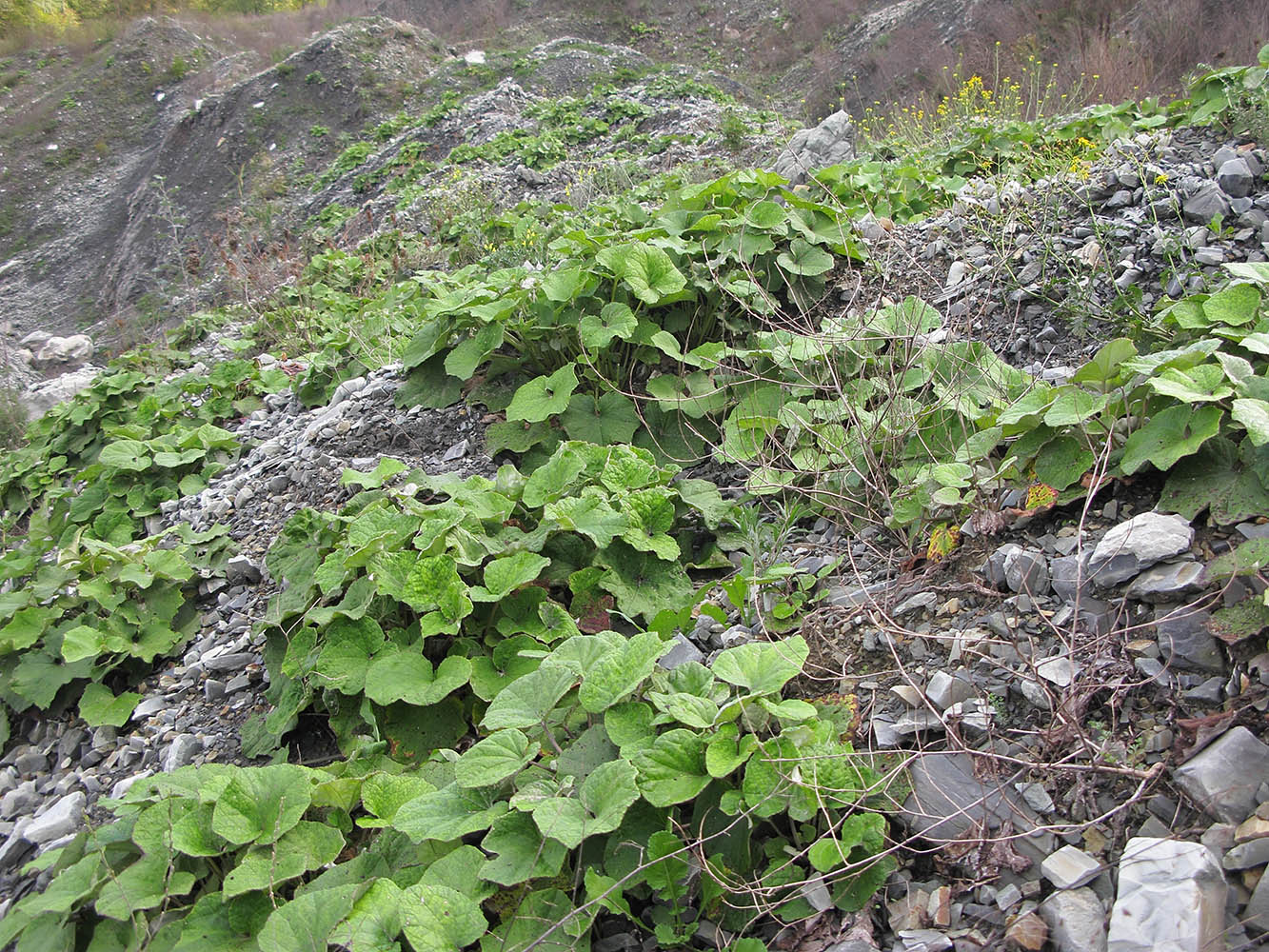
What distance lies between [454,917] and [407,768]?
0.66m

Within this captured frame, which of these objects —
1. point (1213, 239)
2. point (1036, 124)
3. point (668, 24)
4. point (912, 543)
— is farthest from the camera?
point (668, 24)

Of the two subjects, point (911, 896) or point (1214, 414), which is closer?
point (911, 896)

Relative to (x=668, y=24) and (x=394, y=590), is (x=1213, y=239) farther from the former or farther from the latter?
(x=668, y=24)

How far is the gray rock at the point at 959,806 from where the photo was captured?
151 centimetres

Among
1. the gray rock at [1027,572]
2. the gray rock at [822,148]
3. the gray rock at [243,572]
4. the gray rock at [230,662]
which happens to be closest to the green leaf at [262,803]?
the gray rock at [230,662]

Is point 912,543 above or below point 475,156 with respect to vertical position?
below

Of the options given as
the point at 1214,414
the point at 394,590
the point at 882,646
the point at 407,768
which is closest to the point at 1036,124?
the point at 1214,414

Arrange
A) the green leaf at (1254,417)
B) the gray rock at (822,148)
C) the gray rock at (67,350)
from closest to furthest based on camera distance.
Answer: the green leaf at (1254,417)
the gray rock at (822,148)
the gray rock at (67,350)

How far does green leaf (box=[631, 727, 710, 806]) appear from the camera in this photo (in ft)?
5.26

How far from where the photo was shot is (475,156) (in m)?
10.4

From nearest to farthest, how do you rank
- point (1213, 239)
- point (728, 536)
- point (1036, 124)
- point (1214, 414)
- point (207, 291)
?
point (1214, 414) < point (728, 536) < point (1213, 239) < point (1036, 124) < point (207, 291)

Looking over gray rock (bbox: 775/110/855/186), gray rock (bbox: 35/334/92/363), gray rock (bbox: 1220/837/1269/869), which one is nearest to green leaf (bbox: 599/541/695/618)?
gray rock (bbox: 1220/837/1269/869)

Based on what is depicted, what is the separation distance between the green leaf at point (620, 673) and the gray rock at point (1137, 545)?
0.99 meters

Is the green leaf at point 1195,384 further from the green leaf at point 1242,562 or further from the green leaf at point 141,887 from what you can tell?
the green leaf at point 141,887
